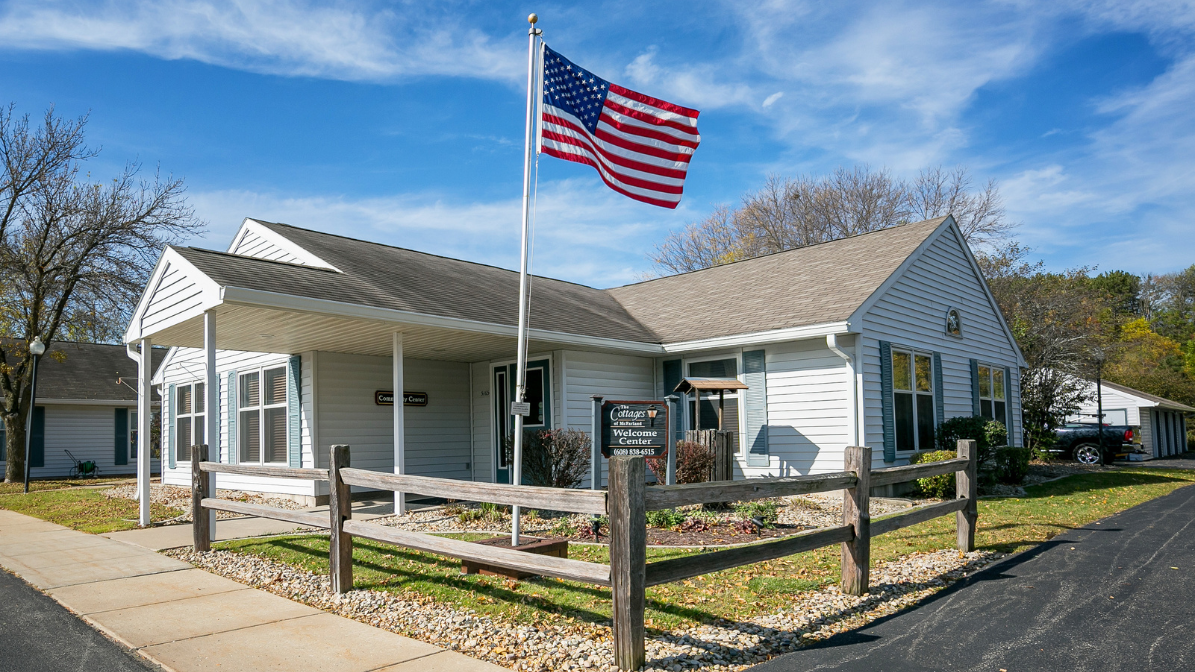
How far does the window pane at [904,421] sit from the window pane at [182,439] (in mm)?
15502

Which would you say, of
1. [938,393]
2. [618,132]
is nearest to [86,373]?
[618,132]

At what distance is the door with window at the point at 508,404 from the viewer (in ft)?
43.1

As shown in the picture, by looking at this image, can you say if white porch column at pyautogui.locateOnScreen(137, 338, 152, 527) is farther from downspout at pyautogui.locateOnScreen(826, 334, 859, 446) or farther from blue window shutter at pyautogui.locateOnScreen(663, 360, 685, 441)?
downspout at pyautogui.locateOnScreen(826, 334, 859, 446)

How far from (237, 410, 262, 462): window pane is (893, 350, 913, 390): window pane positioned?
1201 cm

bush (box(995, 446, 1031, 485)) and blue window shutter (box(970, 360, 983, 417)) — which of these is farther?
blue window shutter (box(970, 360, 983, 417))

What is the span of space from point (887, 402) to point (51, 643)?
11400mm

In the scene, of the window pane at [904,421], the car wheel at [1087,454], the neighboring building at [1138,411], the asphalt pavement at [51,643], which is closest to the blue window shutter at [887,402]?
the window pane at [904,421]

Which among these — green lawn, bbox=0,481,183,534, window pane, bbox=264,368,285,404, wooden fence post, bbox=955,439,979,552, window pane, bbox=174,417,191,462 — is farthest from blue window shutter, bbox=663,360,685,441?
window pane, bbox=174,417,191,462

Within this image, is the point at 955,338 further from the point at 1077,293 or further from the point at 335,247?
the point at 1077,293

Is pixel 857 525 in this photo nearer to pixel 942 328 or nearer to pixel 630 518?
pixel 630 518

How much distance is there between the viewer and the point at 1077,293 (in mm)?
26266

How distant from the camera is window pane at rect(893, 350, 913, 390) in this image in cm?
1296

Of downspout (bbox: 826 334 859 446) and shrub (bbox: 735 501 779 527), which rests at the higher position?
downspout (bbox: 826 334 859 446)

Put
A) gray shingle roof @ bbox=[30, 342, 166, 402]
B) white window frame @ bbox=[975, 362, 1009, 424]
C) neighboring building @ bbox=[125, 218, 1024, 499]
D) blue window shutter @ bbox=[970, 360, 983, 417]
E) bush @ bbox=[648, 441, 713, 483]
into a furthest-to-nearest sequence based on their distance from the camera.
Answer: gray shingle roof @ bbox=[30, 342, 166, 402] → white window frame @ bbox=[975, 362, 1009, 424] → blue window shutter @ bbox=[970, 360, 983, 417] → bush @ bbox=[648, 441, 713, 483] → neighboring building @ bbox=[125, 218, 1024, 499]
